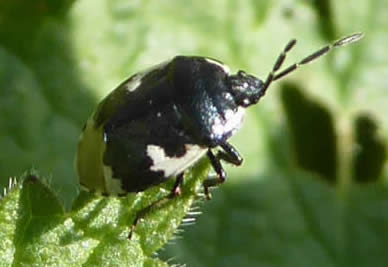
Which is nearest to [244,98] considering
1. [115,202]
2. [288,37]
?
[115,202]

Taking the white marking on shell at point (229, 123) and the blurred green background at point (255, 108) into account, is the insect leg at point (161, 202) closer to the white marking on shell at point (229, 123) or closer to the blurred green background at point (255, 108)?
the white marking on shell at point (229, 123)

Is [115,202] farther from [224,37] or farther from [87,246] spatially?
[224,37]

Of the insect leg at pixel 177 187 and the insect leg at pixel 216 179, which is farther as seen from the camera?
the insect leg at pixel 216 179

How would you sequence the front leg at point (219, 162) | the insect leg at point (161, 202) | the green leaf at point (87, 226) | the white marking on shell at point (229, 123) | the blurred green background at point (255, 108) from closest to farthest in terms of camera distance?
1. the green leaf at point (87, 226)
2. the insect leg at point (161, 202)
3. the white marking on shell at point (229, 123)
4. the front leg at point (219, 162)
5. the blurred green background at point (255, 108)

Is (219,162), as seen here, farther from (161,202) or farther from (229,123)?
(161,202)

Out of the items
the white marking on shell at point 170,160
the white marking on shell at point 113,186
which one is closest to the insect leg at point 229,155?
the white marking on shell at point 170,160

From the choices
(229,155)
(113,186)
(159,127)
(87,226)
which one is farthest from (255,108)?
(87,226)

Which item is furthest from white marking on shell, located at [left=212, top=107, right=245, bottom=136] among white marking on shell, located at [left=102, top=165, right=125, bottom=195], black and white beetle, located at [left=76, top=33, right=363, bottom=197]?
white marking on shell, located at [left=102, top=165, right=125, bottom=195]
